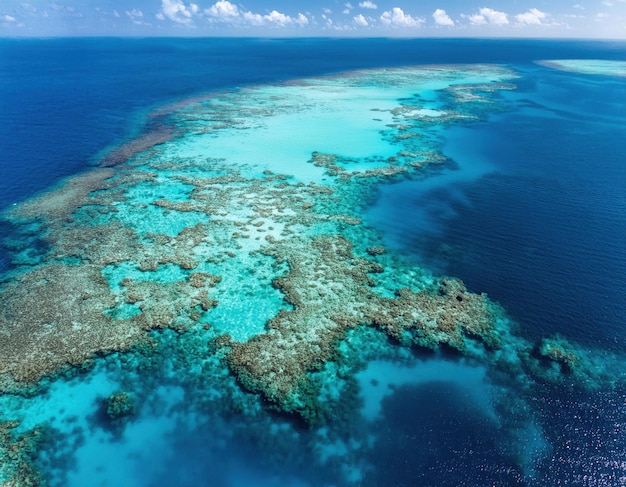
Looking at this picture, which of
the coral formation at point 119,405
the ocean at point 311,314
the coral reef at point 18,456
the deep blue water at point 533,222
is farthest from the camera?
the deep blue water at point 533,222

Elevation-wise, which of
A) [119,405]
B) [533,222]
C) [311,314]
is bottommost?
[119,405]

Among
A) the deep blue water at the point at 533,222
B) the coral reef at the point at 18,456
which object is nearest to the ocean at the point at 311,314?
the coral reef at the point at 18,456

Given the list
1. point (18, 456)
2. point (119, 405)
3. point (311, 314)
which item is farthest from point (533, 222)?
point (18, 456)

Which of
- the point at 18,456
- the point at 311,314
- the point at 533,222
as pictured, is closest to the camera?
the point at 18,456

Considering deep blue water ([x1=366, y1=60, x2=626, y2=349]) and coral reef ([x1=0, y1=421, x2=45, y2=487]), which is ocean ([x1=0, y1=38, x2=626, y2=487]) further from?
deep blue water ([x1=366, y1=60, x2=626, y2=349])

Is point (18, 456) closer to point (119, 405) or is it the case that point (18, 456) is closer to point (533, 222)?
point (119, 405)

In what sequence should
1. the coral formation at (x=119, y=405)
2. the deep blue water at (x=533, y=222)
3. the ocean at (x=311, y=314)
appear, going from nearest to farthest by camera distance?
the ocean at (x=311, y=314) → the coral formation at (x=119, y=405) → the deep blue water at (x=533, y=222)

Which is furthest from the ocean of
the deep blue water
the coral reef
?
the deep blue water

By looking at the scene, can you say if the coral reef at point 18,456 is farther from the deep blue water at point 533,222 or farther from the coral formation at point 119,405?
the deep blue water at point 533,222

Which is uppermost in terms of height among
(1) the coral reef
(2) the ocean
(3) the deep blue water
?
(3) the deep blue water

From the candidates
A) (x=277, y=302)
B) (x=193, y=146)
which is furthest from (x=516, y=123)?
(x=277, y=302)
